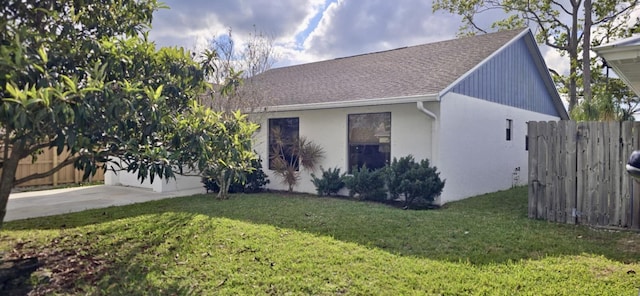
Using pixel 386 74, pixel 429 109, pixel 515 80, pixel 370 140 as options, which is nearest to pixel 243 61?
pixel 386 74

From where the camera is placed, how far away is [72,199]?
33.2ft

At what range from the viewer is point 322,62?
15211mm

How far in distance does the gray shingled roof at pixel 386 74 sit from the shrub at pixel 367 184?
1.89 metres

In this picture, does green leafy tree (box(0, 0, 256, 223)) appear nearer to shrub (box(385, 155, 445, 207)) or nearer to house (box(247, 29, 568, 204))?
shrub (box(385, 155, 445, 207))

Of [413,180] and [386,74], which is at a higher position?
[386,74]

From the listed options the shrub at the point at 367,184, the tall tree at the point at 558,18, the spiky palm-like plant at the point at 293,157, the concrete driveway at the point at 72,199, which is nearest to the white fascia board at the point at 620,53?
the shrub at the point at 367,184

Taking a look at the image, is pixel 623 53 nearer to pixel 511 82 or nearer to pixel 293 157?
pixel 293 157

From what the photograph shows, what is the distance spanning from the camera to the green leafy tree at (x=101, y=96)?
9.92 feet

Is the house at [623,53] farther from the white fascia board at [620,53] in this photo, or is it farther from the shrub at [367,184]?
the shrub at [367,184]

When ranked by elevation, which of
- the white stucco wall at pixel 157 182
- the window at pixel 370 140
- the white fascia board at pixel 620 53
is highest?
the white fascia board at pixel 620 53

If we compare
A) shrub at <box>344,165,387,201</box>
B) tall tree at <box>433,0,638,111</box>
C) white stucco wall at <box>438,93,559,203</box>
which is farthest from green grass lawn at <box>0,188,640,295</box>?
tall tree at <box>433,0,638,111</box>

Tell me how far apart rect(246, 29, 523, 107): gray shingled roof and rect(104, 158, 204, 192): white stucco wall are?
12.8 ft

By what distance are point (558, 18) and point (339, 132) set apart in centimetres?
1611

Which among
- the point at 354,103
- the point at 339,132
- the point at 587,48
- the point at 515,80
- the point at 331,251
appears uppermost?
the point at 587,48
